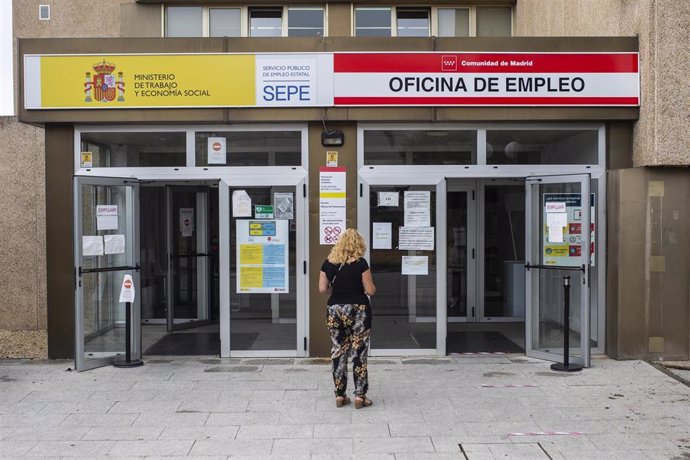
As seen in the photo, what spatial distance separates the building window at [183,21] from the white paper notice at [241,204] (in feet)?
15.9

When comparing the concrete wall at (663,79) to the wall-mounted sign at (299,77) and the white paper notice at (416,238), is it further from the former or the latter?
the white paper notice at (416,238)

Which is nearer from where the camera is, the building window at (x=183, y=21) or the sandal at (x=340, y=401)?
the sandal at (x=340, y=401)

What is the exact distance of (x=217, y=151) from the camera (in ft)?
27.8

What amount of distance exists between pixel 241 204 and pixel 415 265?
7.49 ft

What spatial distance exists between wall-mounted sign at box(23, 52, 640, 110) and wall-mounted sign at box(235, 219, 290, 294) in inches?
59.0

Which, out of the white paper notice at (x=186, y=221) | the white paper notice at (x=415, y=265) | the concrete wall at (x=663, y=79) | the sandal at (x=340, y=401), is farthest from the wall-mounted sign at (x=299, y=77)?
the sandal at (x=340, y=401)

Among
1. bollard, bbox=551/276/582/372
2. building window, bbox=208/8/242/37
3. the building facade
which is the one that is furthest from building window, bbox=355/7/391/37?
bollard, bbox=551/276/582/372

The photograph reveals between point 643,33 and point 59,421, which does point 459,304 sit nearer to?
point 643,33

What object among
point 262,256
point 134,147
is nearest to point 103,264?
point 134,147

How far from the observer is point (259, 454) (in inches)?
205

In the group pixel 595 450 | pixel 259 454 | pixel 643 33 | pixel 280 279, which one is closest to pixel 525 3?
pixel 643 33

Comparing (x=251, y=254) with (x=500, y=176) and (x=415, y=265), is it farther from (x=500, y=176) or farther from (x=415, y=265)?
(x=500, y=176)

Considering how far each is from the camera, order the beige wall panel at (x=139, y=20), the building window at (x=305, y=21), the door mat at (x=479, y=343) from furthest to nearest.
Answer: the building window at (x=305, y=21) → the beige wall panel at (x=139, y=20) → the door mat at (x=479, y=343)

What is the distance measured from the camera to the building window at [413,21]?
12125mm
